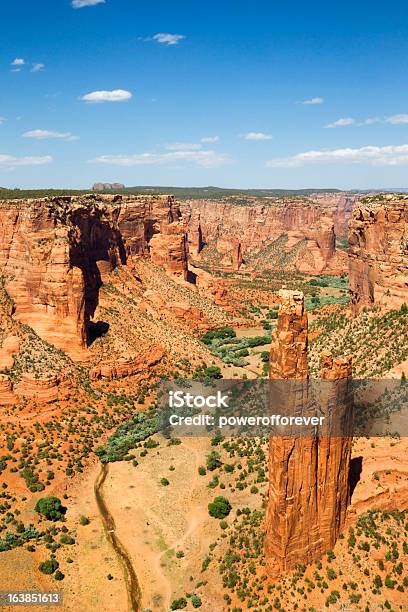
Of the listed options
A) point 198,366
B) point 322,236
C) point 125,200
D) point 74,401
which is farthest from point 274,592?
point 322,236

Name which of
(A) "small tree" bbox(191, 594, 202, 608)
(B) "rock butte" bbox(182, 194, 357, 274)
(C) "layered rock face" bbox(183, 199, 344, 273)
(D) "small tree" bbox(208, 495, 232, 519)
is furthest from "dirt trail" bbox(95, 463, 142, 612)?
(C) "layered rock face" bbox(183, 199, 344, 273)

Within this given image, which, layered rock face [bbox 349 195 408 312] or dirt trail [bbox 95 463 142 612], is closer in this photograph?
dirt trail [bbox 95 463 142 612]

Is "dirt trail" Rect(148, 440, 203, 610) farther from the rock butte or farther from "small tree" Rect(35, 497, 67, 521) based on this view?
the rock butte

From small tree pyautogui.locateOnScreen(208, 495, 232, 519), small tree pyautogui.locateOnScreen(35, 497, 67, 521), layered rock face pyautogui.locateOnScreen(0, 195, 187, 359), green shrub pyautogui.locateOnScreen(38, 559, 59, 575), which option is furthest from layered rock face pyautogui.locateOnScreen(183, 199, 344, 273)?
green shrub pyautogui.locateOnScreen(38, 559, 59, 575)

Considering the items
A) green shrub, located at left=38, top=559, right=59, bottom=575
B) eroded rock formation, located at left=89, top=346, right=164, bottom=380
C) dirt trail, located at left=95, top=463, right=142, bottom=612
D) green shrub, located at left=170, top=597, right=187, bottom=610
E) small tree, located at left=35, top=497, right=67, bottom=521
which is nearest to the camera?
green shrub, located at left=170, top=597, right=187, bottom=610

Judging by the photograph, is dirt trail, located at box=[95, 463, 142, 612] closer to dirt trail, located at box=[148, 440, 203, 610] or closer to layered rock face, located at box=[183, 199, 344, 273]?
dirt trail, located at box=[148, 440, 203, 610]

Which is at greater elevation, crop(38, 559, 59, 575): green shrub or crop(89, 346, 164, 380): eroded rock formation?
crop(89, 346, 164, 380): eroded rock formation

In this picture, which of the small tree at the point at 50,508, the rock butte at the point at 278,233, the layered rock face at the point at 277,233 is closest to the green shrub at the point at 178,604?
the small tree at the point at 50,508

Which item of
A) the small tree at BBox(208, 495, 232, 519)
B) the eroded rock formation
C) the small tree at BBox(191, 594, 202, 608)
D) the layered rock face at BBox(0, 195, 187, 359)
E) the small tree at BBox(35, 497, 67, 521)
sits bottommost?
the small tree at BBox(191, 594, 202, 608)

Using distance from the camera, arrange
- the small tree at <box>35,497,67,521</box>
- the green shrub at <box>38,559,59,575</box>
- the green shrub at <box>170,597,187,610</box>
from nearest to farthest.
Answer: the green shrub at <box>170,597,187,610</box> < the green shrub at <box>38,559,59,575</box> < the small tree at <box>35,497,67,521</box>
